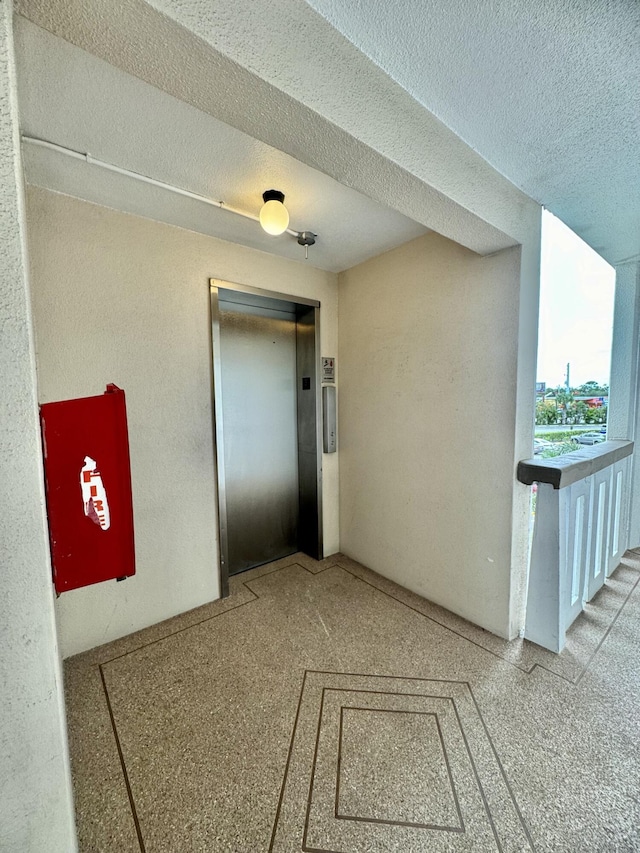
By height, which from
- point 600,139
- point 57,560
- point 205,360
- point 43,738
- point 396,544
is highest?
point 600,139

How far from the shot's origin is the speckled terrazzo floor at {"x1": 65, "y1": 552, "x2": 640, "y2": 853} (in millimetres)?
1070

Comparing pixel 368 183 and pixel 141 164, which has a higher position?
pixel 141 164

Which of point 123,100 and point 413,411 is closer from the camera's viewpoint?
point 123,100

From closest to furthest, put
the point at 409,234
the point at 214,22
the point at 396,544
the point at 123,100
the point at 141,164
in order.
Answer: the point at 214,22
the point at 123,100
the point at 141,164
the point at 409,234
the point at 396,544

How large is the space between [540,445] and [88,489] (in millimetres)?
2337

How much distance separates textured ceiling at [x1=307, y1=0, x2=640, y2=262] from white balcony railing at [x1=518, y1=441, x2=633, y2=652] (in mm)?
1434

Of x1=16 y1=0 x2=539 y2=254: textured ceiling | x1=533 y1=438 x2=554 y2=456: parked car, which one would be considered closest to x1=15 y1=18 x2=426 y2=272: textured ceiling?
x1=16 y1=0 x2=539 y2=254: textured ceiling

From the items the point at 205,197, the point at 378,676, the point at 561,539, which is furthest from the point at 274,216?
the point at 378,676

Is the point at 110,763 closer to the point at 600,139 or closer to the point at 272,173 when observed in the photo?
the point at 272,173

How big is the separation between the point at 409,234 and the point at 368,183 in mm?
1029

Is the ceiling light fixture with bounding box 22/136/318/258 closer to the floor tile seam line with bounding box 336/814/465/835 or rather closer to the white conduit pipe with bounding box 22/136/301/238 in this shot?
the white conduit pipe with bounding box 22/136/301/238

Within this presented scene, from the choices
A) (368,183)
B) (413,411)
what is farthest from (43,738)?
(413,411)

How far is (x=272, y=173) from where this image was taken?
5.12 ft

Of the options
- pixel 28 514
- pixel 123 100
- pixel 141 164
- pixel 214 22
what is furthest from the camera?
pixel 141 164
